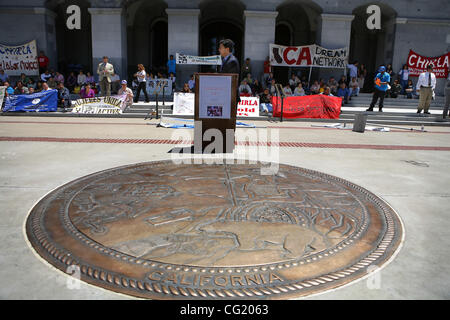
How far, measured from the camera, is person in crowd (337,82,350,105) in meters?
17.2

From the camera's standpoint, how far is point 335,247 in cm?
250

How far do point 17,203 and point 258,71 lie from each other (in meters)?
17.1

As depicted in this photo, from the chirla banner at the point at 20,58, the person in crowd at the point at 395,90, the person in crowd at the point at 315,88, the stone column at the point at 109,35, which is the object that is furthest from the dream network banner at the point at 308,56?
the chirla banner at the point at 20,58

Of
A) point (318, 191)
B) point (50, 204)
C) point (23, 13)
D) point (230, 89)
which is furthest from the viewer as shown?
point (23, 13)

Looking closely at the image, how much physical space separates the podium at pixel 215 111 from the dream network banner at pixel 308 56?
532 inches

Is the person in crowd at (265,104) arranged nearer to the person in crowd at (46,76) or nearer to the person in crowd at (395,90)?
the person in crowd at (395,90)

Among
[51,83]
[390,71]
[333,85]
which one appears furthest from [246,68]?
[51,83]

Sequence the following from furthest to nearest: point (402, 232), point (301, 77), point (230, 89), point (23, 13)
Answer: point (301, 77) < point (23, 13) < point (230, 89) < point (402, 232)

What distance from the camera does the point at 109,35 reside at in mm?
18672

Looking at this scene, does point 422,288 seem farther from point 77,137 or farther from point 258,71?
point 258,71

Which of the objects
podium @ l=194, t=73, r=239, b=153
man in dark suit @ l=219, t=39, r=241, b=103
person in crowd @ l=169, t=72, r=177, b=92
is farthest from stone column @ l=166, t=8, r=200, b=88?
podium @ l=194, t=73, r=239, b=153

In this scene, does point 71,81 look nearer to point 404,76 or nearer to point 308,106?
point 308,106

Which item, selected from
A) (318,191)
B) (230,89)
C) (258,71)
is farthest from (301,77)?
(318,191)
